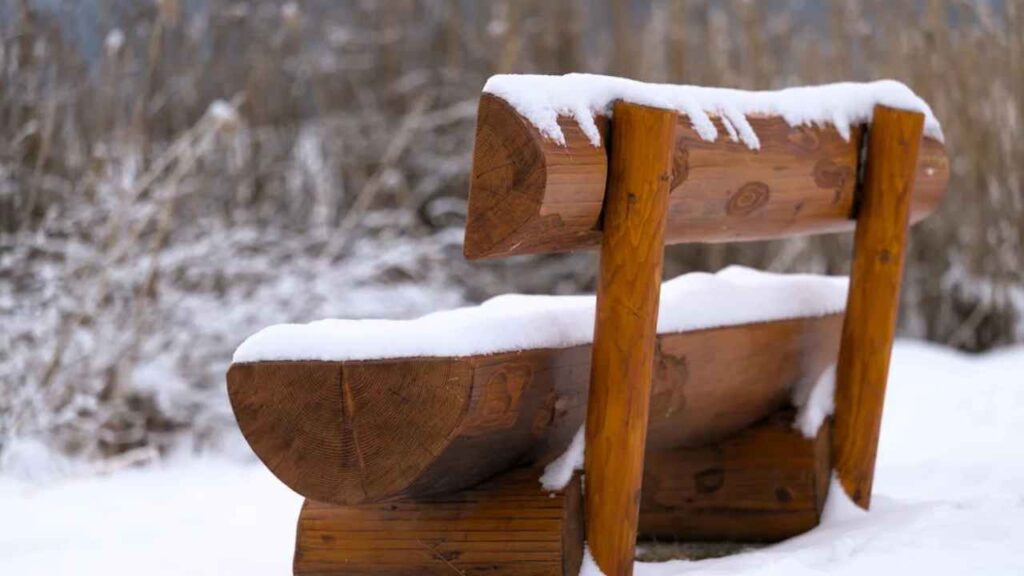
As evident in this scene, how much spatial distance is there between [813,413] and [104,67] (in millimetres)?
3395

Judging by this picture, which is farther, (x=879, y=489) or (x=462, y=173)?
(x=462, y=173)

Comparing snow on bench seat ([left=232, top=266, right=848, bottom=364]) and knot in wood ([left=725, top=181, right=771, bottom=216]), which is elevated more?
knot in wood ([left=725, top=181, right=771, bottom=216])

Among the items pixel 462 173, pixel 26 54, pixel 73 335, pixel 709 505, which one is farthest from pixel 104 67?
pixel 709 505

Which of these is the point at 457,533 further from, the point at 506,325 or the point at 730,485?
the point at 730,485

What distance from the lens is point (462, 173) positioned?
6645 mm

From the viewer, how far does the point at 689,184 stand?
276 cm

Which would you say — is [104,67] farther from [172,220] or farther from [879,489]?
[879,489]

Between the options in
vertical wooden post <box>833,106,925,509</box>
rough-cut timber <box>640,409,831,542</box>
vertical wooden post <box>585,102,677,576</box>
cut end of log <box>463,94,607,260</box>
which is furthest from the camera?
rough-cut timber <box>640,409,831,542</box>

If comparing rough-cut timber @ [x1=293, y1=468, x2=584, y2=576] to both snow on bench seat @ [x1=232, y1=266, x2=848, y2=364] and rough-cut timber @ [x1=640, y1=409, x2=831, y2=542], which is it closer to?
snow on bench seat @ [x1=232, y1=266, x2=848, y2=364]

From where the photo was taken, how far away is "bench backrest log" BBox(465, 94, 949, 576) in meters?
2.38

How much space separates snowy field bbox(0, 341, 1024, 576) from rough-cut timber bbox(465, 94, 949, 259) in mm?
757

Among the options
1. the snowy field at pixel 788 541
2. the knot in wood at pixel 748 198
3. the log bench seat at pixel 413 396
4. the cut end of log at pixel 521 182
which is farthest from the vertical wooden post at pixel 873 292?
the cut end of log at pixel 521 182

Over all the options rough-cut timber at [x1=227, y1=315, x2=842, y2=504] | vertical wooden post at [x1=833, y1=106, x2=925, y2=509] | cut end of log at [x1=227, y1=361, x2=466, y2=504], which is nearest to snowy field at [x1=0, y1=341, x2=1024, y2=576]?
vertical wooden post at [x1=833, y1=106, x2=925, y2=509]

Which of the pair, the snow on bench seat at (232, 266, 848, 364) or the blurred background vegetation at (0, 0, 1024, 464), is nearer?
the snow on bench seat at (232, 266, 848, 364)
